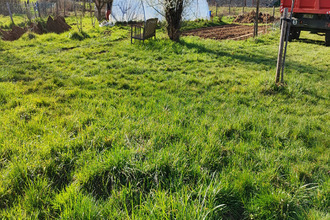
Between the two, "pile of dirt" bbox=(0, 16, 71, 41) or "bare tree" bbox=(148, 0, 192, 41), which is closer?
"bare tree" bbox=(148, 0, 192, 41)

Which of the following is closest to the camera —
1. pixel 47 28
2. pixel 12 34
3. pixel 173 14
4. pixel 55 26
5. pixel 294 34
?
pixel 173 14

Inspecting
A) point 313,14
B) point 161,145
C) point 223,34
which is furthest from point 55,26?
point 161,145

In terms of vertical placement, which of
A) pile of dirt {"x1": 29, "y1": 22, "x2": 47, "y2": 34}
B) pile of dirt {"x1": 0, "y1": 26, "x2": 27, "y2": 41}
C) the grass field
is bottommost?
the grass field

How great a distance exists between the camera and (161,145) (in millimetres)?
2850

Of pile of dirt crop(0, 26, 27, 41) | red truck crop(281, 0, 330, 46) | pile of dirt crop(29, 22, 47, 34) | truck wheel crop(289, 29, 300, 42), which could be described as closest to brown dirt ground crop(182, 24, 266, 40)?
truck wheel crop(289, 29, 300, 42)

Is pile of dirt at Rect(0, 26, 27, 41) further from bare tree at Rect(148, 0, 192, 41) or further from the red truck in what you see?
the red truck

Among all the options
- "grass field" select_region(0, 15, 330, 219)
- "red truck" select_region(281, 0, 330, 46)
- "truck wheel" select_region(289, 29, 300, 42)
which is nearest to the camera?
"grass field" select_region(0, 15, 330, 219)

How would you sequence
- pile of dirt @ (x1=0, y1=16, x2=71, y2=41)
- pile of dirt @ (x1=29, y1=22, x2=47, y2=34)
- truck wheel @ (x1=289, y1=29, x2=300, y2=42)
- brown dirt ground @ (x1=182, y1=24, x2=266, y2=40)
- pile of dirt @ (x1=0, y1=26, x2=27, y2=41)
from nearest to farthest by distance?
truck wheel @ (x1=289, y1=29, x2=300, y2=42), pile of dirt @ (x1=0, y1=26, x2=27, y2=41), pile of dirt @ (x1=0, y1=16, x2=71, y2=41), brown dirt ground @ (x1=182, y1=24, x2=266, y2=40), pile of dirt @ (x1=29, y1=22, x2=47, y2=34)

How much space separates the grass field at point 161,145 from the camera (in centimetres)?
194

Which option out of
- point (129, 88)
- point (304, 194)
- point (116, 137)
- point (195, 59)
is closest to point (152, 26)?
point (195, 59)

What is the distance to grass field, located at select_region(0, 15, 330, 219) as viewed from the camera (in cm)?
194

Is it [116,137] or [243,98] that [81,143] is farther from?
[243,98]

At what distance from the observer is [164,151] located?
8.43ft

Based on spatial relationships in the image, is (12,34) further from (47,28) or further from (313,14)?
(313,14)
